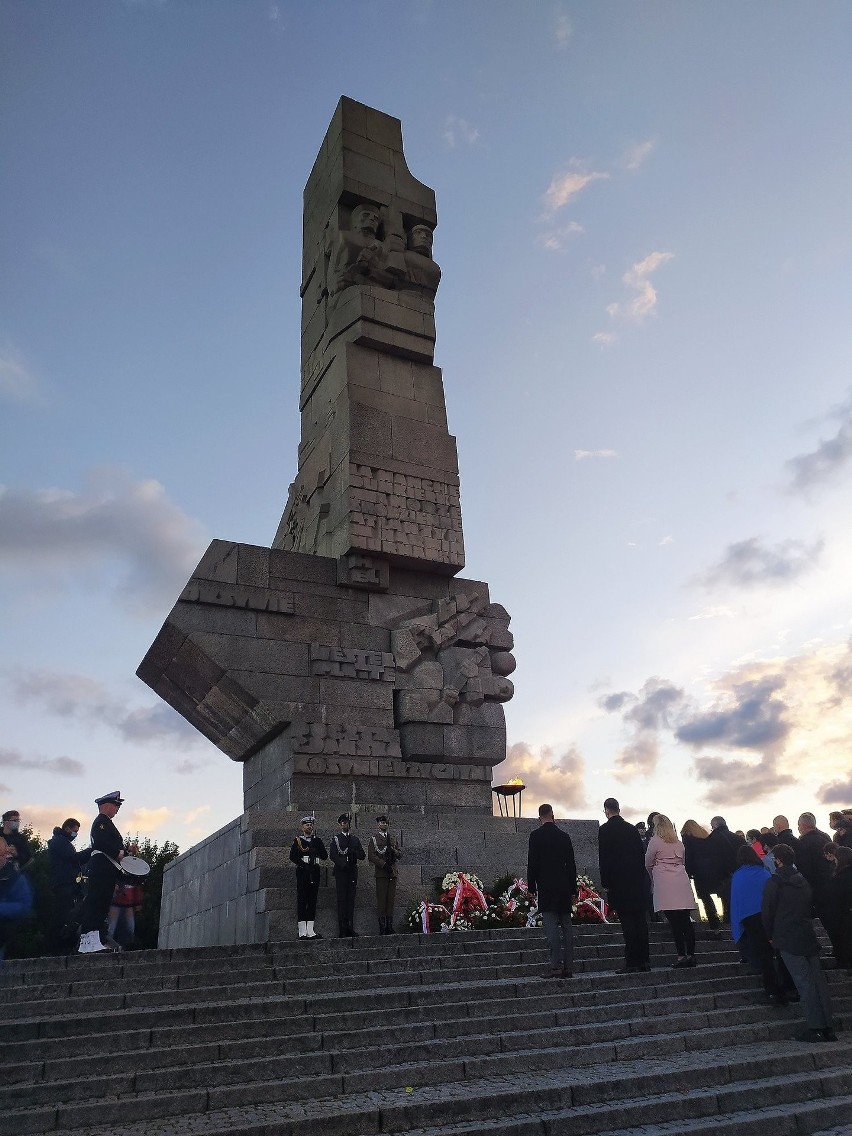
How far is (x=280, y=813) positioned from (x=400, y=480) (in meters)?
5.97

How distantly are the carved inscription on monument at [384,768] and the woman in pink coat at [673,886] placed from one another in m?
4.94

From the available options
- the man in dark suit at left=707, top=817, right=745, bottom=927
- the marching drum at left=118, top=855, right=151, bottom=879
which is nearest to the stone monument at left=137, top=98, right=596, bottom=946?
the marching drum at left=118, top=855, right=151, bottom=879

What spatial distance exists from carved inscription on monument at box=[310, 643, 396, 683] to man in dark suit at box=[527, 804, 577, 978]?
18.3 feet

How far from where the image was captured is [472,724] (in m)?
13.8

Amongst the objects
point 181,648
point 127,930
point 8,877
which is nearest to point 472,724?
point 181,648

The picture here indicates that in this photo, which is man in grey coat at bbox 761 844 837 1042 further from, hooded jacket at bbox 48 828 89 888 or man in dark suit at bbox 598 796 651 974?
hooded jacket at bbox 48 828 89 888

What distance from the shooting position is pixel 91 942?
8805mm

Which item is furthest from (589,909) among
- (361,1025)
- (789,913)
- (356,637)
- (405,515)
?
(405,515)

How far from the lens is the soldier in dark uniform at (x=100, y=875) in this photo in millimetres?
8948

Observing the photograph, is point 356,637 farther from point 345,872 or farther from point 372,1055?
point 372,1055

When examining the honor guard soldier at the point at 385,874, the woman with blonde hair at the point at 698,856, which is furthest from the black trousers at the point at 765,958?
the honor guard soldier at the point at 385,874

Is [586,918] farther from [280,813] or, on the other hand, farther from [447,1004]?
[447,1004]

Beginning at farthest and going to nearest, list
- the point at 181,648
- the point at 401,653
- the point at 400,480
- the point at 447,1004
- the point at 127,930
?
the point at 400,480
the point at 401,653
the point at 181,648
the point at 127,930
the point at 447,1004

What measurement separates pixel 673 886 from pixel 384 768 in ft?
17.7
